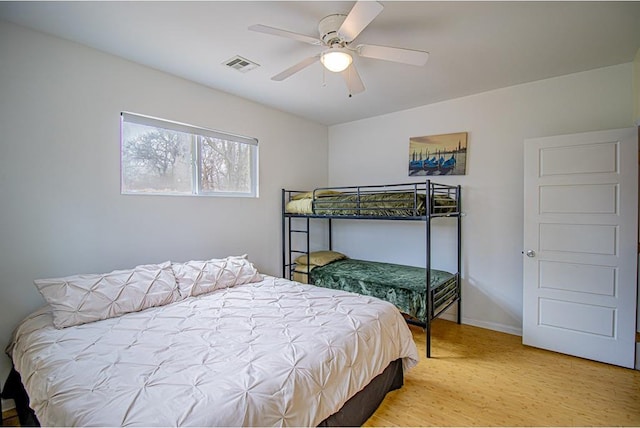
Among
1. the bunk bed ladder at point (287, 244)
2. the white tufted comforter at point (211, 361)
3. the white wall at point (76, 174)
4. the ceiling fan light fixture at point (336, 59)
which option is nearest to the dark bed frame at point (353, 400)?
the white tufted comforter at point (211, 361)

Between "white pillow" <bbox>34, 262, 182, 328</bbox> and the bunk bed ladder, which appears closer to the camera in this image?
"white pillow" <bbox>34, 262, 182, 328</bbox>

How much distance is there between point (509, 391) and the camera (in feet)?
7.12

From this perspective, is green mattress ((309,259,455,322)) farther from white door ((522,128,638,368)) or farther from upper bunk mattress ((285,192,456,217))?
white door ((522,128,638,368))

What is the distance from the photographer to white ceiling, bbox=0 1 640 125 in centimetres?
185

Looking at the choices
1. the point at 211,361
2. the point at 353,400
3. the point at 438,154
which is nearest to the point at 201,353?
the point at 211,361

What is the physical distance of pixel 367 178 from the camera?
4.22 m

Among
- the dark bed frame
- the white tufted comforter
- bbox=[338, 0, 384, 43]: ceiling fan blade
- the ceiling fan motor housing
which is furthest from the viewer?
the ceiling fan motor housing

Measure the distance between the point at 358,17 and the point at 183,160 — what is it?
2.17 metres

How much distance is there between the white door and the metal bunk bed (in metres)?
0.70

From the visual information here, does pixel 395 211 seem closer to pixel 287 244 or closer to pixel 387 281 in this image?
pixel 387 281

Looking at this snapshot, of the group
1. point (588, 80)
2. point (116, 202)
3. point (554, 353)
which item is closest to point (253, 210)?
point (116, 202)

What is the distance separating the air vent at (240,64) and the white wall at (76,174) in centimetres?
61

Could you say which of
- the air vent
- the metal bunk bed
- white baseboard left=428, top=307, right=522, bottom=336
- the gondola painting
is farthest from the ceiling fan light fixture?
white baseboard left=428, top=307, right=522, bottom=336

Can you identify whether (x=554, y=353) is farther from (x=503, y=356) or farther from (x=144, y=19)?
(x=144, y=19)
